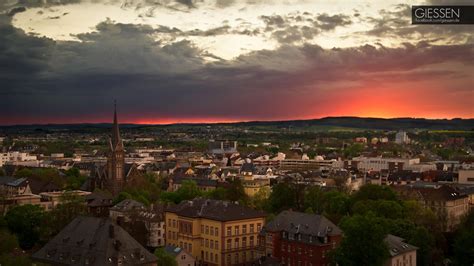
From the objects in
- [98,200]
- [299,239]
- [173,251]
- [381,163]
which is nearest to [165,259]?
[173,251]

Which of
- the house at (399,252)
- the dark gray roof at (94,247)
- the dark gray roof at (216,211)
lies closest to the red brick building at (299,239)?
the dark gray roof at (216,211)

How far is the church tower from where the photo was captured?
119 metres

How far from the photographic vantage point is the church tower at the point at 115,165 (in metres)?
119

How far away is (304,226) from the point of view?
2606 inches

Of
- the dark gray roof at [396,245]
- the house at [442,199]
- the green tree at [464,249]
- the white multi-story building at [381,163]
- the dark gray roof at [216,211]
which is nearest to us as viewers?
the dark gray roof at [396,245]

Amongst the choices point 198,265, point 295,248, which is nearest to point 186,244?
point 198,265

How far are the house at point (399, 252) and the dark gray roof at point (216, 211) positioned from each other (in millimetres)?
16086

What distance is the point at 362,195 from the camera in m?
87.0

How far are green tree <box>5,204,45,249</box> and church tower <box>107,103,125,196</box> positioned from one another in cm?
4463

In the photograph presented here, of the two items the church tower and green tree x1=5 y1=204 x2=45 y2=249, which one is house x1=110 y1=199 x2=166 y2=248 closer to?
green tree x1=5 y1=204 x2=45 y2=249

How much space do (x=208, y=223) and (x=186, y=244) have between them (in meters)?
4.75

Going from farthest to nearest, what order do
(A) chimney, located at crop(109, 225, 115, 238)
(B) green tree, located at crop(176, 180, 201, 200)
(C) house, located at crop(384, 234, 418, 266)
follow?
(B) green tree, located at crop(176, 180, 201, 200) → (C) house, located at crop(384, 234, 418, 266) → (A) chimney, located at crop(109, 225, 115, 238)

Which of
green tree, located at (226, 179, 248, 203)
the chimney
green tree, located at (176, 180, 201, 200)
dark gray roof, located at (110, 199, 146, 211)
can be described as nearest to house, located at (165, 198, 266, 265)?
dark gray roof, located at (110, 199, 146, 211)

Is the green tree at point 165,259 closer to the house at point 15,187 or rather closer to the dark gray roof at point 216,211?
the dark gray roof at point 216,211
